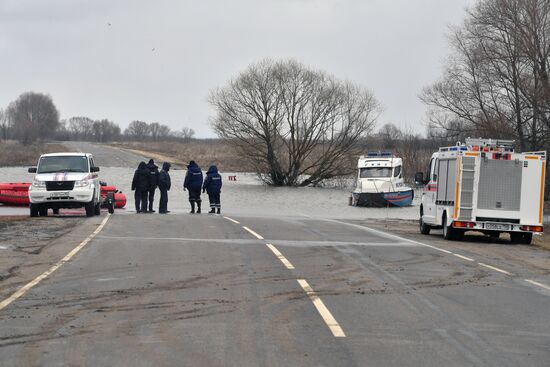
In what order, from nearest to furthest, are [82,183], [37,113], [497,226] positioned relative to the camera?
[497,226], [82,183], [37,113]

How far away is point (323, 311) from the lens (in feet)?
30.0

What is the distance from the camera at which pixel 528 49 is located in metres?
47.1

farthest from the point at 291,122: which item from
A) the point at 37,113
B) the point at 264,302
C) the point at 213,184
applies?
the point at 37,113

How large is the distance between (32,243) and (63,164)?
970 cm

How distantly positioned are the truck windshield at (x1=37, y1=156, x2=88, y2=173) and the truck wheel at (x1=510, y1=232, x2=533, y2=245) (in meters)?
14.2

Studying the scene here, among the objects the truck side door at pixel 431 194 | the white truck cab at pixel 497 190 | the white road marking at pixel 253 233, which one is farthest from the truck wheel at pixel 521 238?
the white road marking at pixel 253 233

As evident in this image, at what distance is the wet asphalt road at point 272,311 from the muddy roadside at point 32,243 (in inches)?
19.2

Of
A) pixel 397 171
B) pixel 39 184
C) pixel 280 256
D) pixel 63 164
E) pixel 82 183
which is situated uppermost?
pixel 397 171

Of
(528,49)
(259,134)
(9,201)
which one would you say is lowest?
(9,201)

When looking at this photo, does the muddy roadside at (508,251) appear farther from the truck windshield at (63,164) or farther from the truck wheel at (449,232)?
the truck windshield at (63,164)

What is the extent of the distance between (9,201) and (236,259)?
25136 mm

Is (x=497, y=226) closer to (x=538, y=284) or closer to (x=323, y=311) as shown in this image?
(x=538, y=284)

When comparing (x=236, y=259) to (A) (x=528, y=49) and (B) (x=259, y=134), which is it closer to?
(A) (x=528, y=49)

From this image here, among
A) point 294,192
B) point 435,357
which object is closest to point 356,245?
point 435,357
